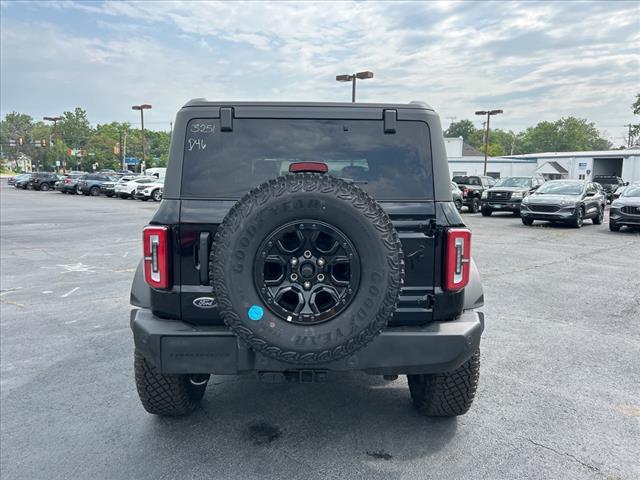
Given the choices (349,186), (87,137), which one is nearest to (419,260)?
(349,186)

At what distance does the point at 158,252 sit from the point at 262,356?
838 mm

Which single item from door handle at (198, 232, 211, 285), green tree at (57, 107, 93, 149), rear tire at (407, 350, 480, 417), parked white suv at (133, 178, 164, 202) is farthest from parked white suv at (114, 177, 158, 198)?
green tree at (57, 107, 93, 149)

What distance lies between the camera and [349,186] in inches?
96.7

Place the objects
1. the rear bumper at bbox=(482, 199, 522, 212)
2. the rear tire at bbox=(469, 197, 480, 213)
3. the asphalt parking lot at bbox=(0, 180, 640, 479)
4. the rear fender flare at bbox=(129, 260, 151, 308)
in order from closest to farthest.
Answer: the asphalt parking lot at bbox=(0, 180, 640, 479) < the rear fender flare at bbox=(129, 260, 151, 308) < the rear bumper at bbox=(482, 199, 522, 212) < the rear tire at bbox=(469, 197, 480, 213)

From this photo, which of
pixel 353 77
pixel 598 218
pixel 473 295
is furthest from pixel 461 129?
pixel 473 295

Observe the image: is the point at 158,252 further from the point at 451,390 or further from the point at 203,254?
the point at 451,390

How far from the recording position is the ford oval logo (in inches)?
107

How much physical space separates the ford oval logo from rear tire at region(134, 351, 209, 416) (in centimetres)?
68

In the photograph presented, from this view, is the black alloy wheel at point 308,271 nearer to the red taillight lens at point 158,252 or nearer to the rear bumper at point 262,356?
the rear bumper at point 262,356

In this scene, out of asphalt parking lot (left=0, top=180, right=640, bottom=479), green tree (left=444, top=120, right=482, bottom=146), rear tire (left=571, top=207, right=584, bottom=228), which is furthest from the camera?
green tree (left=444, top=120, right=482, bottom=146)

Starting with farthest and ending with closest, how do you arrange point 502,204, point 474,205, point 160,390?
point 474,205 < point 502,204 < point 160,390

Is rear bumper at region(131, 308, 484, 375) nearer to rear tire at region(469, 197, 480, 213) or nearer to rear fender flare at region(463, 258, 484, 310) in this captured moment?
rear fender flare at region(463, 258, 484, 310)

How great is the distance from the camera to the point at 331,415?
3.43 m

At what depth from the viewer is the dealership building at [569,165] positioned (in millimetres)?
47156
